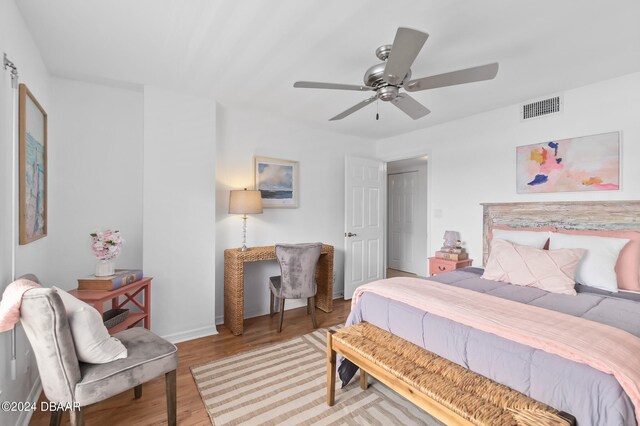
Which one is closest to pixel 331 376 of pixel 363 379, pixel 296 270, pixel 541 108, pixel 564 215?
pixel 363 379

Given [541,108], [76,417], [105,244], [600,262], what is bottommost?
[76,417]

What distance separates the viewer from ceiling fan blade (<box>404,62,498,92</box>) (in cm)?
167

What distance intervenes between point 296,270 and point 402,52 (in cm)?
230

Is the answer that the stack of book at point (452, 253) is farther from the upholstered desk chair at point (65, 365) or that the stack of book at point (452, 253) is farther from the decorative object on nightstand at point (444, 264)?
the upholstered desk chair at point (65, 365)

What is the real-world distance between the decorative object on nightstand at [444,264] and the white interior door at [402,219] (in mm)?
2313

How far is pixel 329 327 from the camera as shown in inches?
131

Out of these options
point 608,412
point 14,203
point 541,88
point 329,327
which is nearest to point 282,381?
point 329,327

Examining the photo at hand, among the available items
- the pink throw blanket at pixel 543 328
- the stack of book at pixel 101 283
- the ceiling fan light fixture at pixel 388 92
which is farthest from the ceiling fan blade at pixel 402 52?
the stack of book at pixel 101 283

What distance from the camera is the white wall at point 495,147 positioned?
2.55m

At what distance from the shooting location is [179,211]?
3.00 m

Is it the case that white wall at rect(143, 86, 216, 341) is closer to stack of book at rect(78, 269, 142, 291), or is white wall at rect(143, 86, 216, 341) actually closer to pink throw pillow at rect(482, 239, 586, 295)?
stack of book at rect(78, 269, 142, 291)

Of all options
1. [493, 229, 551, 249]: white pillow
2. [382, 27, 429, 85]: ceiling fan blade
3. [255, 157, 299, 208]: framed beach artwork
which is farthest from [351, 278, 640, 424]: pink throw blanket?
[255, 157, 299, 208]: framed beach artwork

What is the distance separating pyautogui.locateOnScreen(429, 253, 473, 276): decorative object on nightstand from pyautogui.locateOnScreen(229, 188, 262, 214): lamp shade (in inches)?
87.3

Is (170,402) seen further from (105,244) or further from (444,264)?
(444,264)
